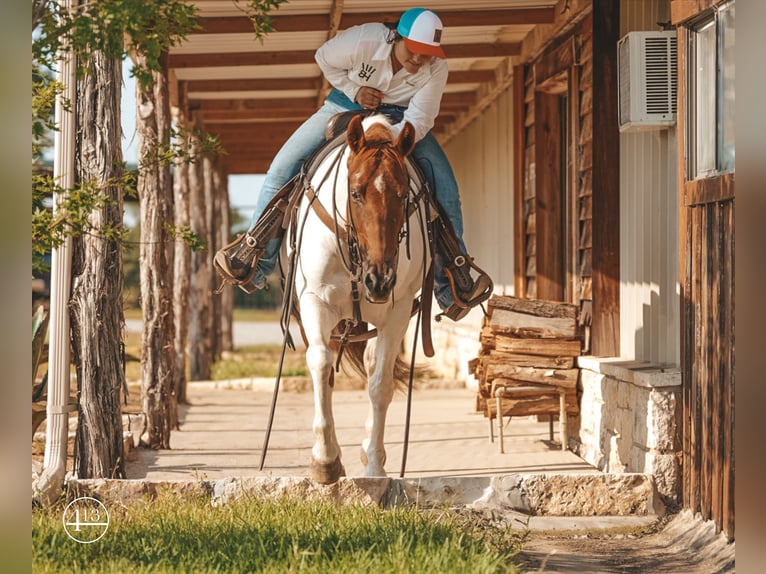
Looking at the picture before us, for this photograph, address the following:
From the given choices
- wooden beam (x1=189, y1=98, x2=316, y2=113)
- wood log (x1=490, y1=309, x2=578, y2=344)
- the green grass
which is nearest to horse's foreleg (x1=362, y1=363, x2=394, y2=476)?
the green grass

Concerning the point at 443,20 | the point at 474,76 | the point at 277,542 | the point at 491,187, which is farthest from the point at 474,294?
the point at 491,187

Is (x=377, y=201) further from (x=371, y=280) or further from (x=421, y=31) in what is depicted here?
(x=421, y=31)

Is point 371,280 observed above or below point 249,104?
below

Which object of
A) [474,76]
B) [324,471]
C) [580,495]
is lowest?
[580,495]

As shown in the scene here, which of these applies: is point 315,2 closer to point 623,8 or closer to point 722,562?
point 623,8

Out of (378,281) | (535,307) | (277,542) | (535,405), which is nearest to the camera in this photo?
(277,542)

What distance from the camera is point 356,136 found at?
6465 mm

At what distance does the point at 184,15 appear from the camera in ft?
15.8

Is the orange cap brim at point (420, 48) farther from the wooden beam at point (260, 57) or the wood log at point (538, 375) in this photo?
the wooden beam at point (260, 57)

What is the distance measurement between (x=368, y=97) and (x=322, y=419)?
6.45 feet

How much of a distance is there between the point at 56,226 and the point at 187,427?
5671 mm

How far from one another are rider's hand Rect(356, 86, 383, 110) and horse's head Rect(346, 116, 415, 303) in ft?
2.27

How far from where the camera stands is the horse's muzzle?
5996mm
